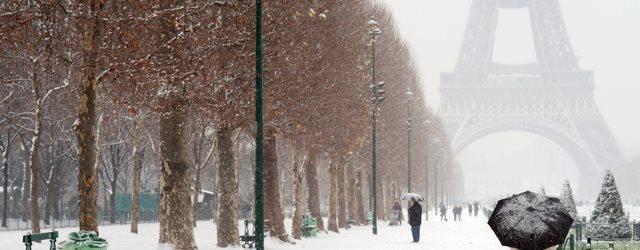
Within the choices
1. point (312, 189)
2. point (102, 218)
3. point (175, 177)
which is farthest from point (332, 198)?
point (102, 218)

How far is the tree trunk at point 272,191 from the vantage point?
108 ft

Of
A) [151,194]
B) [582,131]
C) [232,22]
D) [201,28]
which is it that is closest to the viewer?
[201,28]

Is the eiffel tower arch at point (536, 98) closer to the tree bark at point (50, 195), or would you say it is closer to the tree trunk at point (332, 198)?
the tree bark at point (50, 195)

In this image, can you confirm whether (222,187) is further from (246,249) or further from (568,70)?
(568,70)

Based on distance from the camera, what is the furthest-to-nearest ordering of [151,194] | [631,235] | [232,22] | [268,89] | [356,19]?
[151,194]
[356,19]
[631,235]
[268,89]
[232,22]

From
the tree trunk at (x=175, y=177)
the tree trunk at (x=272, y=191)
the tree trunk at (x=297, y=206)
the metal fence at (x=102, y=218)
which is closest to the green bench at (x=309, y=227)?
the tree trunk at (x=297, y=206)

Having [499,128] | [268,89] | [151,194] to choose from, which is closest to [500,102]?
[499,128]

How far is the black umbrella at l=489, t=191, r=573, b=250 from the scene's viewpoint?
1598 centimetres

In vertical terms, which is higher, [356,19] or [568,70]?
[568,70]

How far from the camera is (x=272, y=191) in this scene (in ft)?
109

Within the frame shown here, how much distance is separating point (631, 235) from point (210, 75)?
1756cm

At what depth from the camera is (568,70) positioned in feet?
472

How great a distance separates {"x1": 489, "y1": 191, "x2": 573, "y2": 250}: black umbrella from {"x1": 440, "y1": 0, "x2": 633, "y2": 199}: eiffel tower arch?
4682 inches

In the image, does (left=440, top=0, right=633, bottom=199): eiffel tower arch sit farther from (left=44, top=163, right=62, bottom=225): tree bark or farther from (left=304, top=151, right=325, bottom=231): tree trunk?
(left=304, top=151, right=325, bottom=231): tree trunk
